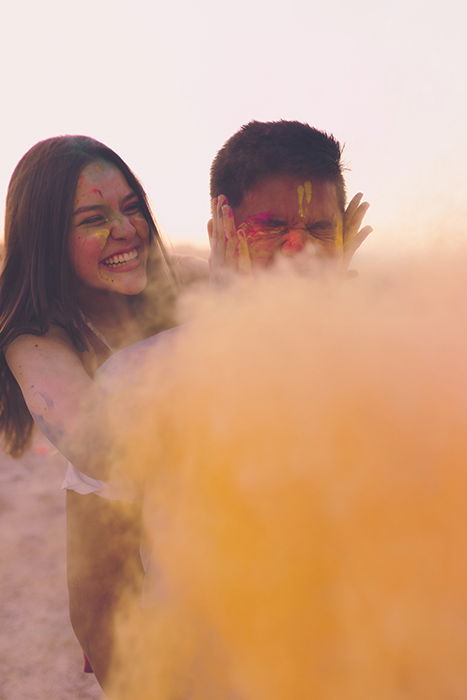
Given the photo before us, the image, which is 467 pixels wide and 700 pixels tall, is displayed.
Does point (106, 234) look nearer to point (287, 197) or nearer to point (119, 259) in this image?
point (119, 259)

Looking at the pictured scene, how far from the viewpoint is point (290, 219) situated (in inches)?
53.8

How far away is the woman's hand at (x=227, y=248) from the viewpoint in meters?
1.29

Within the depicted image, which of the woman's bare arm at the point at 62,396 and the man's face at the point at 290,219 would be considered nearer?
the woman's bare arm at the point at 62,396

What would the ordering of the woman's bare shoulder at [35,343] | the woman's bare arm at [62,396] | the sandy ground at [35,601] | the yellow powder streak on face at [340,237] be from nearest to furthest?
the woman's bare arm at [62,396] → the yellow powder streak on face at [340,237] → the woman's bare shoulder at [35,343] → the sandy ground at [35,601]

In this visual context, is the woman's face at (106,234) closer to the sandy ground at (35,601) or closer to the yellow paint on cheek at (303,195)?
the yellow paint on cheek at (303,195)

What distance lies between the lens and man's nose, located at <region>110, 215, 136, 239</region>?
1.70 meters

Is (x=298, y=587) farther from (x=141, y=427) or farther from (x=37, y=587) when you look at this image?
(x=37, y=587)

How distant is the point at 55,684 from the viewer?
2398mm

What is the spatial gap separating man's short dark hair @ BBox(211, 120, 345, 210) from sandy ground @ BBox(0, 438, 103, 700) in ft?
6.72

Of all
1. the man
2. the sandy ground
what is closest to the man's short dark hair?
the man

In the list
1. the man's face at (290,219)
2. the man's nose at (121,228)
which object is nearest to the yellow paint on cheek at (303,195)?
the man's face at (290,219)

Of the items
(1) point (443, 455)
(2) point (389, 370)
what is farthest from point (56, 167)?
(1) point (443, 455)

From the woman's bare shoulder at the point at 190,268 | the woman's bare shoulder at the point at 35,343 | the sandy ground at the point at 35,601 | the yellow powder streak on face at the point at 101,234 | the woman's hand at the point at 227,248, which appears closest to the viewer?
the woman's hand at the point at 227,248

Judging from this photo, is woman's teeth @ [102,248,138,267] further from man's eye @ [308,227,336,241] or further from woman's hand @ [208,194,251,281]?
man's eye @ [308,227,336,241]
